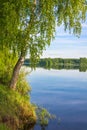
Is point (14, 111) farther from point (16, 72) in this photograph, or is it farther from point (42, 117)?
point (42, 117)

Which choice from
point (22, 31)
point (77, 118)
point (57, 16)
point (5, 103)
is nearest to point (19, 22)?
point (22, 31)

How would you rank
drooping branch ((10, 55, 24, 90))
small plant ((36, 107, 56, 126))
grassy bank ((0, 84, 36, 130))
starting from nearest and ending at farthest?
grassy bank ((0, 84, 36, 130))
drooping branch ((10, 55, 24, 90))
small plant ((36, 107, 56, 126))

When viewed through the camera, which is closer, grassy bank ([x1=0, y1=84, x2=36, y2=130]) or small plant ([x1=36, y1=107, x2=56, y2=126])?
grassy bank ([x1=0, y1=84, x2=36, y2=130])

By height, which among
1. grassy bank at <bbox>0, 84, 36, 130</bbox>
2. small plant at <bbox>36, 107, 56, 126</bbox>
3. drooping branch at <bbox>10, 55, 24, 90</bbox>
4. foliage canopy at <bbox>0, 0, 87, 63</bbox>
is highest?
foliage canopy at <bbox>0, 0, 87, 63</bbox>

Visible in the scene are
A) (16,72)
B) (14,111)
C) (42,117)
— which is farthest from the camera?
(42,117)

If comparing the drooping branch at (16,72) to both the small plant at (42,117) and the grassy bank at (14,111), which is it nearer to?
the grassy bank at (14,111)

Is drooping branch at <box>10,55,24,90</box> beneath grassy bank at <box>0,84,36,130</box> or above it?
above

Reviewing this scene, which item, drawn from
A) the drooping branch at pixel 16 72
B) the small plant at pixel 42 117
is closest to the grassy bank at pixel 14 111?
the drooping branch at pixel 16 72

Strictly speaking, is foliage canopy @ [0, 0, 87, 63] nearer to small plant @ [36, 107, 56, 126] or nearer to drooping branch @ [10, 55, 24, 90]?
drooping branch @ [10, 55, 24, 90]

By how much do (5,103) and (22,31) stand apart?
15.7ft

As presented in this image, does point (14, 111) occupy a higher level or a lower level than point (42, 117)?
higher

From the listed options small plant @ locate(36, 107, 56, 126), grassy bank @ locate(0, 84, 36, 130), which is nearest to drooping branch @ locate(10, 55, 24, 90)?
grassy bank @ locate(0, 84, 36, 130)

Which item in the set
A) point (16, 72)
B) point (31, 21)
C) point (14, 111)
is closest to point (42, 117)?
point (16, 72)

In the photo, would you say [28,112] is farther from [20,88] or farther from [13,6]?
[13,6]
